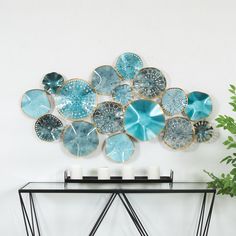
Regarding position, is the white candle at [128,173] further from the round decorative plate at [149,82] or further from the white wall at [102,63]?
the round decorative plate at [149,82]

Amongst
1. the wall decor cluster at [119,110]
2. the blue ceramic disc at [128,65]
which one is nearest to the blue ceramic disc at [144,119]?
the wall decor cluster at [119,110]

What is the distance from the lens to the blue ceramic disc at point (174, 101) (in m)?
2.03

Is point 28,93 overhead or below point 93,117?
overhead

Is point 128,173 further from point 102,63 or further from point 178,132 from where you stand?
point 102,63

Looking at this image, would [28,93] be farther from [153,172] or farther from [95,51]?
[153,172]

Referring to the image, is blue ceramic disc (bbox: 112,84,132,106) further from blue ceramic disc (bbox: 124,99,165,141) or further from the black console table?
the black console table

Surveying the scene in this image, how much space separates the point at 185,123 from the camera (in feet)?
6.66

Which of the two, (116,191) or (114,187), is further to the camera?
(114,187)

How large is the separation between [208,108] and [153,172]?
0.45 metres

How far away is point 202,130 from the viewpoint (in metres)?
2.03

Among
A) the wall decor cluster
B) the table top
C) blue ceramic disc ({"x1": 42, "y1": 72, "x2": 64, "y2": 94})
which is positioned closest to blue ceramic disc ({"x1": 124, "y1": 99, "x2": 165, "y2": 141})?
the wall decor cluster

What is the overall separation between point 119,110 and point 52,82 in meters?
0.38

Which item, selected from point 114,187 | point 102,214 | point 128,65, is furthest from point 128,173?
point 128,65

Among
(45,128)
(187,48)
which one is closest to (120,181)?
(45,128)
